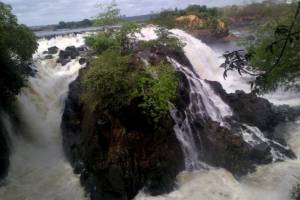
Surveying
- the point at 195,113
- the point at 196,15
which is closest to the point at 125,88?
the point at 195,113

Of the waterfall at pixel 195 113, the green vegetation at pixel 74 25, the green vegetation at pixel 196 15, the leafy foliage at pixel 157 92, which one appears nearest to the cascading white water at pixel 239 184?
the waterfall at pixel 195 113

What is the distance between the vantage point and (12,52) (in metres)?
20.2

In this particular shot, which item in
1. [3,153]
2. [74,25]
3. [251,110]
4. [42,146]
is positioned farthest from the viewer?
[74,25]

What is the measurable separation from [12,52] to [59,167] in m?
6.57

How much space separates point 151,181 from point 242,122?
20.8 ft

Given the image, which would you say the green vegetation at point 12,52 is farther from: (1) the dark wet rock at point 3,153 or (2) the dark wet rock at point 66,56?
(2) the dark wet rock at point 66,56

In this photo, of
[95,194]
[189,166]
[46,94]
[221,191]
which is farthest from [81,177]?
[46,94]

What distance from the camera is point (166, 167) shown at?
14602 mm

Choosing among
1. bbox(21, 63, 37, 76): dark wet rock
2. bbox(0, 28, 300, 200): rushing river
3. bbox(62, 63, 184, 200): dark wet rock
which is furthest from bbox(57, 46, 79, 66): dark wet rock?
bbox(62, 63, 184, 200): dark wet rock

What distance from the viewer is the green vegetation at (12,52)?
17031 millimetres

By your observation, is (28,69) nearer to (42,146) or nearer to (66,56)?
(66,56)

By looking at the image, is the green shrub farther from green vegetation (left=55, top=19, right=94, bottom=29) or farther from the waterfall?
green vegetation (left=55, top=19, right=94, bottom=29)

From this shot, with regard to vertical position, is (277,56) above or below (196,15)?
above

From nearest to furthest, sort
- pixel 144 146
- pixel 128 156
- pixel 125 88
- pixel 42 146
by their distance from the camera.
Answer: pixel 128 156, pixel 144 146, pixel 125 88, pixel 42 146
